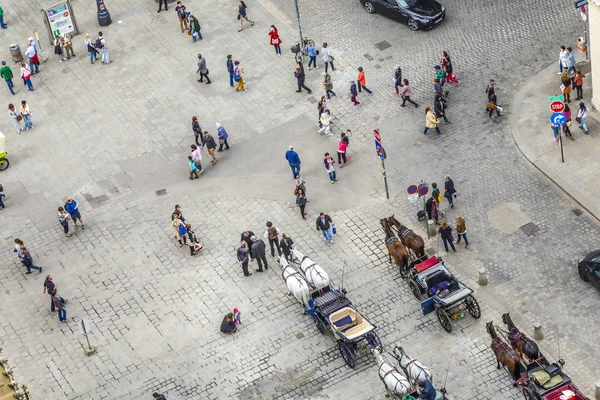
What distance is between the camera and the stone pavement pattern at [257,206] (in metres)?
43.8

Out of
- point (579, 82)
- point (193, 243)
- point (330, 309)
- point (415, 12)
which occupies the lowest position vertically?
point (193, 243)

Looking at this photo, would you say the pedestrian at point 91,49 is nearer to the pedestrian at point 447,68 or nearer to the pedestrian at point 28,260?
the pedestrian at point 28,260

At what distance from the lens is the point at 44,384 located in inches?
1735

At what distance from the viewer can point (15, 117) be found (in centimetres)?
5525

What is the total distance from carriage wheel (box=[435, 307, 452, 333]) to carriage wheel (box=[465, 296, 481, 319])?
92 centimetres

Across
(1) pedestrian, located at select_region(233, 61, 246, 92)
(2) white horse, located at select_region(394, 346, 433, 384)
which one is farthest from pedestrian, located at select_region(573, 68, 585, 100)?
(2) white horse, located at select_region(394, 346, 433, 384)

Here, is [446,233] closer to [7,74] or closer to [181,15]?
[181,15]

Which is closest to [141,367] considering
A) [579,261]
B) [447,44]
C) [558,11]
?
[579,261]

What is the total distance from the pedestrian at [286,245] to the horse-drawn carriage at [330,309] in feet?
3.35

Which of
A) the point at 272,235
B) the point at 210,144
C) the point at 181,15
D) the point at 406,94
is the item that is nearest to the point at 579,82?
the point at 406,94

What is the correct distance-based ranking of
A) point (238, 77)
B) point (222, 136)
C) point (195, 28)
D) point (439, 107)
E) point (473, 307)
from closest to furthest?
point (473, 307) < point (439, 107) < point (222, 136) < point (238, 77) < point (195, 28)

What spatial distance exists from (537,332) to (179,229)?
13.9 m

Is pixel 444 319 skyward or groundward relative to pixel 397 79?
groundward

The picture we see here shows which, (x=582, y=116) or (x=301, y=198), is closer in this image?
(x=301, y=198)
